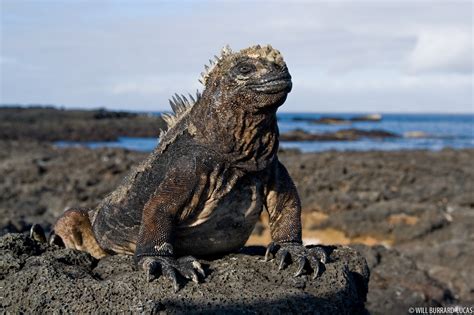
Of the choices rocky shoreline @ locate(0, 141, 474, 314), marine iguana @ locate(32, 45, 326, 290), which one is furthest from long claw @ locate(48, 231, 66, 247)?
rocky shoreline @ locate(0, 141, 474, 314)

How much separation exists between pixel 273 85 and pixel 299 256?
120 centimetres

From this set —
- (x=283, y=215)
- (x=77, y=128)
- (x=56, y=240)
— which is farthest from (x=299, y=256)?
(x=77, y=128)

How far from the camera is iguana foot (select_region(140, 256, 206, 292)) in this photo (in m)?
4.41

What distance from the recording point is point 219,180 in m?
4.88

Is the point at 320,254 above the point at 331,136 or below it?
above

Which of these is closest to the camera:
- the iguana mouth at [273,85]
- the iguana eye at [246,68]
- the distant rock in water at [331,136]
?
the iguana mouth at [273,85]

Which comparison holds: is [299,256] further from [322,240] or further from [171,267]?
[322,240]

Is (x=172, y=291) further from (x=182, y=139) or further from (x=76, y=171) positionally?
(x=76, y=171)

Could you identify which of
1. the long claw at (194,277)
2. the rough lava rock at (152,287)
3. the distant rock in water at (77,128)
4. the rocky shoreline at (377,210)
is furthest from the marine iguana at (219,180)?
the distant rock in water at (77,128)

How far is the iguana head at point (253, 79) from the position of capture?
15.1 feet

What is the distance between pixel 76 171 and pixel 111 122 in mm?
40744

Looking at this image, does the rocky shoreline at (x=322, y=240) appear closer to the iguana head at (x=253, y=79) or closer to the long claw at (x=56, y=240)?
the long claw at (x=56, y=240)

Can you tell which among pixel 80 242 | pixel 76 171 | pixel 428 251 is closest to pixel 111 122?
pixel 76 171

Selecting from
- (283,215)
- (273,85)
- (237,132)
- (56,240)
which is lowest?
(56,240)
